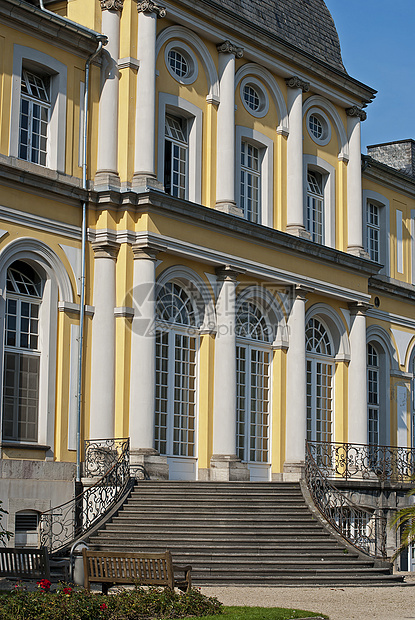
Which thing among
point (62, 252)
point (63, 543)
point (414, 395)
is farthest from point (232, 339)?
point (414, 395)

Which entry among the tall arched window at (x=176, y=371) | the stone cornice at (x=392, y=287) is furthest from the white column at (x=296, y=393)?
the stone cornice at (x=392, y=287)

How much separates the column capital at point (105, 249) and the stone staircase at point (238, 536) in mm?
4749

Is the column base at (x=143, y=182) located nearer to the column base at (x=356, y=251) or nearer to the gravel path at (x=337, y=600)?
the column base at (x=356, y=251)

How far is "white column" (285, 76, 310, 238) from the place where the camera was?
2570 cm

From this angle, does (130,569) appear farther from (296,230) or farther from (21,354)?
(296,230)

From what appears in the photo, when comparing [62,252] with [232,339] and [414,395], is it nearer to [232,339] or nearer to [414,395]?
[232,339]

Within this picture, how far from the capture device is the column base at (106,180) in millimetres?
21219

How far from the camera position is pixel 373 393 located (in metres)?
30.3

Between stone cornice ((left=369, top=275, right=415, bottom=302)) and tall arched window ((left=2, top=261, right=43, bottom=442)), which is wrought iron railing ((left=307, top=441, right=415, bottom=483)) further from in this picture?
tall arched window ((left=2, top=261, right=43, bottom=442))

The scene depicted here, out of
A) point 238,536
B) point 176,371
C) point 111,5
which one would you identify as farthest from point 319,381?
point 111,5

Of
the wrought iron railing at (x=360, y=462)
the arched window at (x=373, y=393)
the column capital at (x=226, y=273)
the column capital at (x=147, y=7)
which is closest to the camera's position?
the column capital at (x=147, y=7)

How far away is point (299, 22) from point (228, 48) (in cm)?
418

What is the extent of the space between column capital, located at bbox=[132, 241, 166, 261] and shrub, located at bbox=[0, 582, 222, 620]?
9929 mm

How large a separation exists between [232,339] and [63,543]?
21.6 ft
